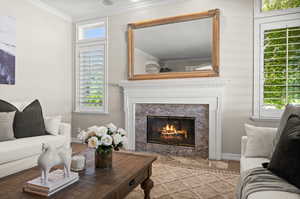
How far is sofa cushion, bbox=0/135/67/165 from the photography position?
2066 millimetres

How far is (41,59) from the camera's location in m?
3.66

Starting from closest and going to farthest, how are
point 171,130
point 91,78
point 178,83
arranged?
point 178,83, point 171,130, point 91,78

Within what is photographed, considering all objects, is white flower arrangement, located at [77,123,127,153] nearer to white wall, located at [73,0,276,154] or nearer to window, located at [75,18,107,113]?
white wall, located at [73,0,276,154]

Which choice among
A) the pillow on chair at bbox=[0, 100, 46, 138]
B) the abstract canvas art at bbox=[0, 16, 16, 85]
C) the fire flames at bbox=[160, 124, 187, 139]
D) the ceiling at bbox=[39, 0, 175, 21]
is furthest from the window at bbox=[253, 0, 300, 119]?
the abstract canvas art at bbox=[0, 16, 16, 85]

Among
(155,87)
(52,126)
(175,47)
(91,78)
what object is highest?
(175,47)

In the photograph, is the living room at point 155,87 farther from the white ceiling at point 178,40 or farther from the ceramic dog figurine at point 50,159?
the ceramic dog figurine at point 50,159

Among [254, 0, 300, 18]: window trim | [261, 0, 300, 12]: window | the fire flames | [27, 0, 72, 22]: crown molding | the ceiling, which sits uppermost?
the ceiling

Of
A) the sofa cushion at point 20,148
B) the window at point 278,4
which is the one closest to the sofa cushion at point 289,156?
the sofa cushion at point 20,148

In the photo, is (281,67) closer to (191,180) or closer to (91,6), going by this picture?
(191,180)

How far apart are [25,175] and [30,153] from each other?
1112 mm

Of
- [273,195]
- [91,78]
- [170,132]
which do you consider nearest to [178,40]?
[170,132]

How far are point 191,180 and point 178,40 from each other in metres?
2.37

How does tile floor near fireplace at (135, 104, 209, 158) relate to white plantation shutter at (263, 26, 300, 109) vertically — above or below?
below

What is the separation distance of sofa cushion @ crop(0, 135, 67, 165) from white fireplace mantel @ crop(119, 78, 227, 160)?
5.04 feet
